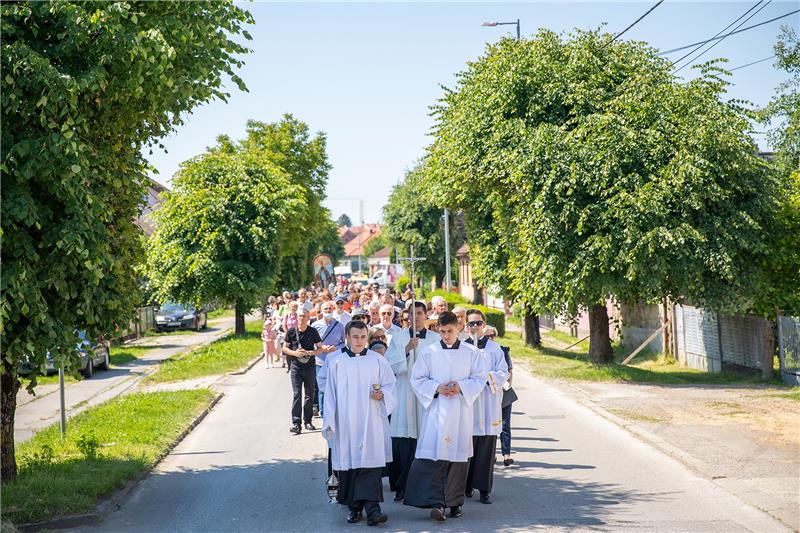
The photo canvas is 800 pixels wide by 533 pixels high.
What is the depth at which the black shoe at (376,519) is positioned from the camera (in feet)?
27.2

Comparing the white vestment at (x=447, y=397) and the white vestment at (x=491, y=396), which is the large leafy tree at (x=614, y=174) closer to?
the white vestment at (x=491, y=396)

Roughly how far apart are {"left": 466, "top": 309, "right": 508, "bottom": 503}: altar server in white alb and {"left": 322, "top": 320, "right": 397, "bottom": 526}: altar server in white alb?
0.97 meters

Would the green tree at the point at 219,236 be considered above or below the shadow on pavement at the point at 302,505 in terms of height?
above

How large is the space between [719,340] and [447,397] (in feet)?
47.7

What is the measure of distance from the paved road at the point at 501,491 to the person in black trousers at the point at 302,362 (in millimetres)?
504

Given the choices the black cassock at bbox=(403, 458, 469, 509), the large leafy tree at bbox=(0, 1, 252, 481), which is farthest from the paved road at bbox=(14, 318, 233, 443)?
the black cassock at bbox=(403, 458, 469, 509)

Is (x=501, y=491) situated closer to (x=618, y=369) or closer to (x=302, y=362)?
(x=302, y=362)

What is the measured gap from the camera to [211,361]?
85.7ft

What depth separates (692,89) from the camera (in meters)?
19.6

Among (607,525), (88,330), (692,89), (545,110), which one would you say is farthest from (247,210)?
(607,525)

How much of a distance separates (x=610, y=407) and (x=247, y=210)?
2216 centimetres

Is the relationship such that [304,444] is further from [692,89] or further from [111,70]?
[692,89]

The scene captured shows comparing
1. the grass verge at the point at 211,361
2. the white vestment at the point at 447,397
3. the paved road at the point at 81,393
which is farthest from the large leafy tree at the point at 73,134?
the grass verge at the point at 211,361

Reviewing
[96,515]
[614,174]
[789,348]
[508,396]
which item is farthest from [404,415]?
[789,348]
